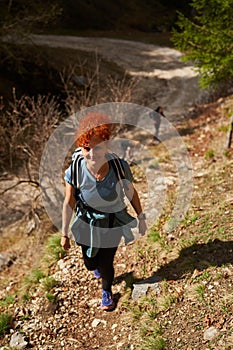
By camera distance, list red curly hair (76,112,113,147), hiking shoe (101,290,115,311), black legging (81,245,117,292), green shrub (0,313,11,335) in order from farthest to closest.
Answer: green shrub (0,313,11,335) < hiking shoe (101,290,115,311) < black legging (81,245,117,292) < red curly hair (76,112,113,147)

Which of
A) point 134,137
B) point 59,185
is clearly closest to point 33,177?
point 59,185

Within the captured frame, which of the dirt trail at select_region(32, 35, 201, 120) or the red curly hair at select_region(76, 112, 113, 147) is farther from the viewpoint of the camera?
the dirt trail at select_region(32, 35, 201, 120)

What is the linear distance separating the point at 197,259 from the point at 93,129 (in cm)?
232

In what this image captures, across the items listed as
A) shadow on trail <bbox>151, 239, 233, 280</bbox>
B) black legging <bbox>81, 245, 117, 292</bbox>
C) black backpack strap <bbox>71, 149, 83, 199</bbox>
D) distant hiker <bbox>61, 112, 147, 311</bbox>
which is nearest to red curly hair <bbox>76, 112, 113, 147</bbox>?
distant hiker <bbox>61, 112, 147, 311</bbox>

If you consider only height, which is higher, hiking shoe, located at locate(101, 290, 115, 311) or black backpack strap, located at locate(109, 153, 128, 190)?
black backpack strap, located at locate(109, 153, 128, 190)

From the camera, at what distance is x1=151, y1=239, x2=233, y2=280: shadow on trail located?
4.76 m

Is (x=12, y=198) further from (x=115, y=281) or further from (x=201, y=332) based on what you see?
(x=201, y=332)

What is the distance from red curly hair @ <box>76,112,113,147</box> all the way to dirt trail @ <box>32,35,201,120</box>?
1414cm

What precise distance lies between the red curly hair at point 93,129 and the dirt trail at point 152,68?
14136 mm

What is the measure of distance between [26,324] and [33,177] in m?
6.37

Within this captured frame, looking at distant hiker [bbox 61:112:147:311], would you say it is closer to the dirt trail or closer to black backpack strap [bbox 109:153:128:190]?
black backpack strap [bbox 109:153:128:190]

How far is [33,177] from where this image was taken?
36.6 feet

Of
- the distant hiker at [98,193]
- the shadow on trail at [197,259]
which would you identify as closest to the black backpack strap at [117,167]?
the distant hiker at [98,193]

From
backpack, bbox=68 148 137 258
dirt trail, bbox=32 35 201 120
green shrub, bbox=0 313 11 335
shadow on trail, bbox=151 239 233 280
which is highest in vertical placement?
backpack, bbox=68 148 137 258
